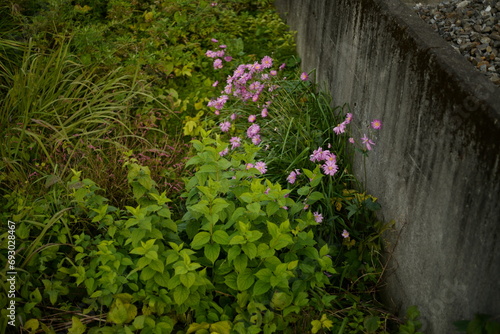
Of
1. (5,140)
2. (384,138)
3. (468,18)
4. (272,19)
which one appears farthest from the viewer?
(272,19)

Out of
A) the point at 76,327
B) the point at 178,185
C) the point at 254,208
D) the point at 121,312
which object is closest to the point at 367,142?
the point at 254,208

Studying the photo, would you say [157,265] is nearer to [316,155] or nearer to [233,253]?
[233,253]

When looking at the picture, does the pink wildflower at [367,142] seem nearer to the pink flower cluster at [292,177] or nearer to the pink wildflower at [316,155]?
the pink wildflower at [316,155]

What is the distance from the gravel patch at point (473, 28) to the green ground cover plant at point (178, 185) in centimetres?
93

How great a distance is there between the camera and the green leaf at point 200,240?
2.62 meters

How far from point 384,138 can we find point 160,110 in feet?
7.49

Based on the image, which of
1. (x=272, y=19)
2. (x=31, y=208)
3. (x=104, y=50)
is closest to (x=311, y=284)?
(x=31, y=208)

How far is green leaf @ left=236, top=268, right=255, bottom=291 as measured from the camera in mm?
2613

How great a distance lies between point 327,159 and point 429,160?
991 millimetres

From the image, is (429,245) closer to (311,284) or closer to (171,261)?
(311,284)

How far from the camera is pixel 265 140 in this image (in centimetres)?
391

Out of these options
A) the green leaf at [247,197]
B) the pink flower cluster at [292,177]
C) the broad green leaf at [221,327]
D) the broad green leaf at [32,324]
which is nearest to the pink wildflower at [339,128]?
the pink flower cluster at [292,177]

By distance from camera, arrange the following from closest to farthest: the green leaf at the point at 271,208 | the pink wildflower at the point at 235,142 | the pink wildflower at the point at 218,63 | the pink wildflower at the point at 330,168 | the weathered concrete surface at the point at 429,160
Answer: the weathered concrete surface at the point at 429,160 → the green leaf at the point at 271,208 → the pink wildflower at the point at 330,168 → the pink wildflower at the point at 235,142 → the pink wildflower at the point at 218,63

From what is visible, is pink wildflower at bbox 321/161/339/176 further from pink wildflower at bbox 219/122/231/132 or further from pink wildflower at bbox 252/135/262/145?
pink wildflower at bbox 219/122/231/132
